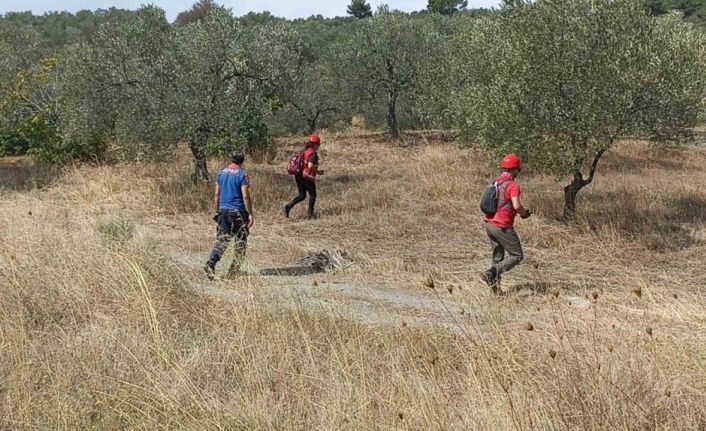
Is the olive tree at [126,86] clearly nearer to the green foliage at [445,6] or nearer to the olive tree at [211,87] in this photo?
the olive tree at [211,87]

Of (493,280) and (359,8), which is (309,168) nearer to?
(493,280)

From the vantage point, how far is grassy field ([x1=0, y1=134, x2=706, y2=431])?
384 cm

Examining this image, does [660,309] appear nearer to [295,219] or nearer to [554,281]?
[554,281]

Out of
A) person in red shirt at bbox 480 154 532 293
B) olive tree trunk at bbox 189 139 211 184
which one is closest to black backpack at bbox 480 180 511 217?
person in red shirt at bbox 480 154 532 293

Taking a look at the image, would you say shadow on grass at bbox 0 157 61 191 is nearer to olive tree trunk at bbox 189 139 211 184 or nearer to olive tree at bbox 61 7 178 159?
olive tree at bbox 61 7 178 159

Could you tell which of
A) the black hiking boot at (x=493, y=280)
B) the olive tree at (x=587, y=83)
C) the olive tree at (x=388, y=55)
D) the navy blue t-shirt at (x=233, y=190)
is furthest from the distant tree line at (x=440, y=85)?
the navy blue t-shirt at (x=233, y=190)

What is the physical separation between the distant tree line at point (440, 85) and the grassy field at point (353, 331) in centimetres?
197

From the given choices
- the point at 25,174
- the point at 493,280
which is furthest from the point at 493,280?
the point at 25,174

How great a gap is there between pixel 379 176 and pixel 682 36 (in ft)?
25.9

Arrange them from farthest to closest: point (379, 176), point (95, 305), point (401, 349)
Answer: point (379, 176) < point (95, 305) < point (401, 349)

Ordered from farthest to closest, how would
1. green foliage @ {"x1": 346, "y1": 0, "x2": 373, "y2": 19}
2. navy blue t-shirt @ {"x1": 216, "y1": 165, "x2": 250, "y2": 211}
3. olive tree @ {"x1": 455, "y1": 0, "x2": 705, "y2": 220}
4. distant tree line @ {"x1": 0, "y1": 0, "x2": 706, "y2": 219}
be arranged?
green foliage @ {"x1": 346, "y1": 0, "x2": 373, "y2": 19} < distant tree line @ {"x1": 0, "y1": 0, "x2": 706, "y2": 219} < olive tree @ {"x1": 455, "y1": 0, "x2": 705, "y2": 220} < navy blue t-shirt @ {"x1": 216, "y1": 165, "x2": 250, "y2": 211}

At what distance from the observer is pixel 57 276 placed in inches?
246

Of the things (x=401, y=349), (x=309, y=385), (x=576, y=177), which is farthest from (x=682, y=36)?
(x=309, y=385)

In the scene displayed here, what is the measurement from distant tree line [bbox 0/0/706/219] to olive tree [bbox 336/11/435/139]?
1.13 m
